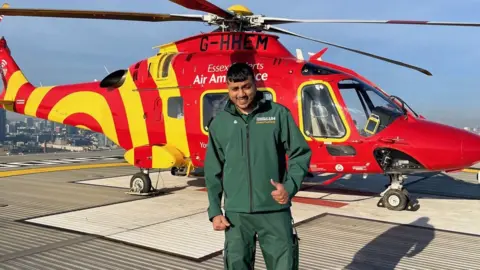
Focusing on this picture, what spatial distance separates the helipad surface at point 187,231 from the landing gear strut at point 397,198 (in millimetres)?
186

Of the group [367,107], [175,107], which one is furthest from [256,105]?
[175,107]

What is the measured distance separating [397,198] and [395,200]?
0.18 feet

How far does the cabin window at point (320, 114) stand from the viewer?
315 inches

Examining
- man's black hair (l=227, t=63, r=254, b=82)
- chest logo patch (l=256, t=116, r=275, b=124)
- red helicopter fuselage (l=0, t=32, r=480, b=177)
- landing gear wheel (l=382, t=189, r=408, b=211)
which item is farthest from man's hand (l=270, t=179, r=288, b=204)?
landing gear wheel (l=382, t=189, r=408, b=211)

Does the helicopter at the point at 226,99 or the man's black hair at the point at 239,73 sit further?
the helicopter at the point at 226,99

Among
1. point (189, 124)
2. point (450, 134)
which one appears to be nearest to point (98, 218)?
point (189, 124)

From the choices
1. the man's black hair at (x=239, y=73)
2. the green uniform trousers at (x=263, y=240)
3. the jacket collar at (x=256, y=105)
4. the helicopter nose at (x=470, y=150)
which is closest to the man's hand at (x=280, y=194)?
the green uniform trousers at (x=263, y=240)

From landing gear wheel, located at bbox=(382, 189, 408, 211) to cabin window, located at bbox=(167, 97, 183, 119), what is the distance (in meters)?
4.71

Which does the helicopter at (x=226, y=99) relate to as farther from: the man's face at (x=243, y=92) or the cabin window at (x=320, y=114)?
the man's face at (x=243, y=92)

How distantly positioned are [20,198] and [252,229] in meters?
8.06

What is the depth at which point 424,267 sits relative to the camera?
4855 millimetres

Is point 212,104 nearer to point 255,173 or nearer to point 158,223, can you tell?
point 158,223

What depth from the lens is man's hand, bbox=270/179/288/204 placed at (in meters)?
2.71

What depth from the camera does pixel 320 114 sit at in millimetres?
8078
